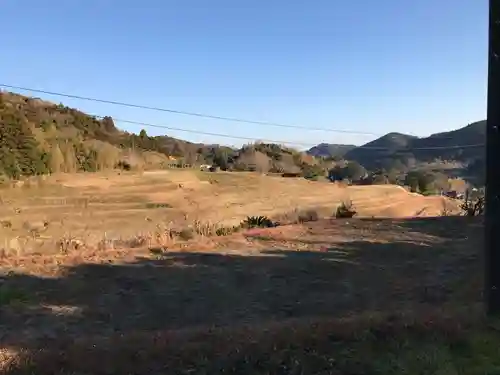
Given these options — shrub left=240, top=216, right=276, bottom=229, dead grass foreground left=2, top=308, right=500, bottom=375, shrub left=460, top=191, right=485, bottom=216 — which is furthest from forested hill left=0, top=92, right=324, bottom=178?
dead grass foreground left=2, top=308, right=500, bottom=375

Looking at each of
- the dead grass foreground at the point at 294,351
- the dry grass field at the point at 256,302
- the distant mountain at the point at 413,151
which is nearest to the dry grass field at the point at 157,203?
the dry grass field at the point at 256,302

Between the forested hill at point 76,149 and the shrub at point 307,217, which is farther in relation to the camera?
the forested hill at point 76,149

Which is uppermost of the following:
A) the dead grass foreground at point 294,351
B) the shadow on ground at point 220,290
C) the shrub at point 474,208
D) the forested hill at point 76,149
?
the forested hill at point 76,149

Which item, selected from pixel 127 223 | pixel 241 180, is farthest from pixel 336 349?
pixel 241 180

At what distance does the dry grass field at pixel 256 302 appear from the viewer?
368 centimetres

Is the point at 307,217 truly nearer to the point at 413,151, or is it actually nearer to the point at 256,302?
the point at 256,302

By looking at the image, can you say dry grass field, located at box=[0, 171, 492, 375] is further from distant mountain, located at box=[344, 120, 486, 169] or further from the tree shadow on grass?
distant mountain, located at box=[344, 120, 486, 169]

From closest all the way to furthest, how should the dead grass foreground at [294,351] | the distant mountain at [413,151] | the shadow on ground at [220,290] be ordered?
the dead grass foreground at [294,351] → the shadow on ground at [220,290] → the distant mountain at [413,151]

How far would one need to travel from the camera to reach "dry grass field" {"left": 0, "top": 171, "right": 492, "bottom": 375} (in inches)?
145

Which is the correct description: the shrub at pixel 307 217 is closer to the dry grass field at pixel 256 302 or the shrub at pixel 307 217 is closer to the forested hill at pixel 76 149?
the dry grass field at pixel 256 302

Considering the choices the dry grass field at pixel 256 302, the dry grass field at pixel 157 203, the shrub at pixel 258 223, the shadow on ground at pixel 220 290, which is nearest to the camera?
the dry grass field at pixel 256 302

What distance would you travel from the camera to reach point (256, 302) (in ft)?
20.9

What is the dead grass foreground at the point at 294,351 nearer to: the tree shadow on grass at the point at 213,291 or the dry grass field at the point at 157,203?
the tree shadow on grass at the point at 213,291

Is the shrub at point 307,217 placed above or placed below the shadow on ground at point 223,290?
above
